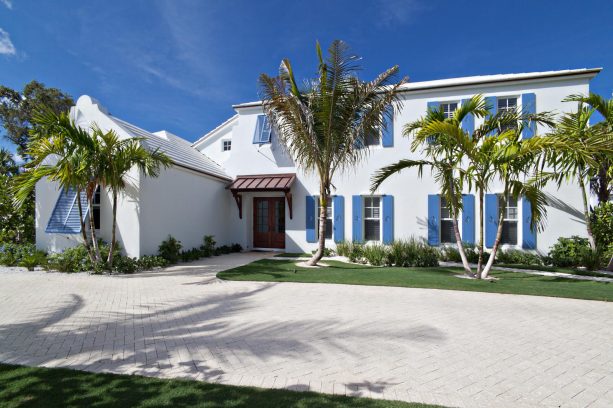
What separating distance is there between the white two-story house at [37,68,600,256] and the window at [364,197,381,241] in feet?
0.15

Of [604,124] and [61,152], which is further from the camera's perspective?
[604,124]

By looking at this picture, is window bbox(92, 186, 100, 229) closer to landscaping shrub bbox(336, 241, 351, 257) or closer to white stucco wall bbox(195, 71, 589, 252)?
white stucco wall bbox(195, 71, 589, 252)

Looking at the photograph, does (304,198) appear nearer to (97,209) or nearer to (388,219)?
(388,219)

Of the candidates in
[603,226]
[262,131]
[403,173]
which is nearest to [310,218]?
[403,173]

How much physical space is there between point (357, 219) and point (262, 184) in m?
4.75

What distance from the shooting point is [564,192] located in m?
11.8

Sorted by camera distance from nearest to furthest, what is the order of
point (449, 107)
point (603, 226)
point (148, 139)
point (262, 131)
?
point (603, 226), point (148, 139), point (449, 107), point (262, 131)

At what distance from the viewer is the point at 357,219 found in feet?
45.2

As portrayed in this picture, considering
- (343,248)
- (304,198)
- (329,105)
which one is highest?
(329,105)

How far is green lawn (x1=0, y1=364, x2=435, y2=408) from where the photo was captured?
2912mm

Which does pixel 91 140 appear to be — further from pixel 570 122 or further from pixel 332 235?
pixel 570 122

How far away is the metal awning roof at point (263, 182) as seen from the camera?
1400 cm

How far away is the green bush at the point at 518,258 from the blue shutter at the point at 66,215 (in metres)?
15.7

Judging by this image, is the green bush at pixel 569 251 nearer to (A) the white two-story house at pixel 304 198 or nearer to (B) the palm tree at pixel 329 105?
(A) the white two-story house at pixel 304 198
